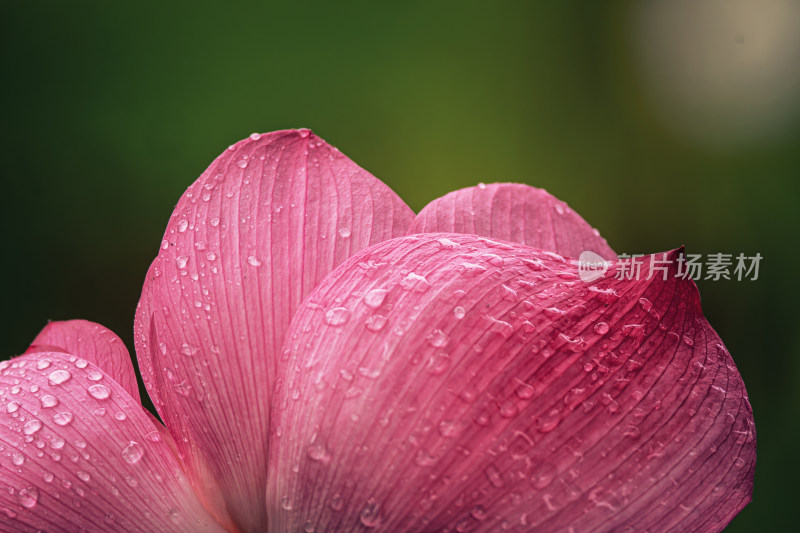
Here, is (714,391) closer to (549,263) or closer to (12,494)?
(549,263)

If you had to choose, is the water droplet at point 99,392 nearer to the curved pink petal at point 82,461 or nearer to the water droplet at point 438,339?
the curved pink petal at point 82,461

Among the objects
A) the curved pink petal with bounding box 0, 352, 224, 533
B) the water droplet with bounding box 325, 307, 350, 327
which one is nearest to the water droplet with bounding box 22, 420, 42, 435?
the curved pink petal with bounding box 0, 352, 224, 533

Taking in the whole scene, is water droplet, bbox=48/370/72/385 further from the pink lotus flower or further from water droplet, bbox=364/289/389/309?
water droplet, bbox=364/289/389/309

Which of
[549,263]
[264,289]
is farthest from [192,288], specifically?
[549,263]

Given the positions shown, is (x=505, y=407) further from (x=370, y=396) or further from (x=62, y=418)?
(x=62, y=418)

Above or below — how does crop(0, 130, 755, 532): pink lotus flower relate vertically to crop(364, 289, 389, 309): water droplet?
below

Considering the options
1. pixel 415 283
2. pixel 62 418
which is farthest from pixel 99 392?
pixel 415 283
